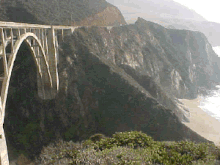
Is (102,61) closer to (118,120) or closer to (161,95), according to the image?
(118,120)

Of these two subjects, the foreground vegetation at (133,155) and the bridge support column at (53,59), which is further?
the bridge support column at (53,59)

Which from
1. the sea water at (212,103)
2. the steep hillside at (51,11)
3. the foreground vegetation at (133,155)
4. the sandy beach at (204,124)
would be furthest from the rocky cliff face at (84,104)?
the foreground vegetation at (133,155)

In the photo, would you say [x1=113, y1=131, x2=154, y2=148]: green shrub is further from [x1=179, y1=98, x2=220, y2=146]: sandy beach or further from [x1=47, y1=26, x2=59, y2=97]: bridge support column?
[x1=179, y1=98, x2=220, y2=146]: sandy beach

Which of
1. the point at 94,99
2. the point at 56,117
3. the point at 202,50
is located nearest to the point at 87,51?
the point at 94,99

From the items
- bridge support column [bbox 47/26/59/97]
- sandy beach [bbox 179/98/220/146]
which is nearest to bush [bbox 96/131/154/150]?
bridge support column [bbox 47/26/59/97]

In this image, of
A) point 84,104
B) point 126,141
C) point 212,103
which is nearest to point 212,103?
point 212,103

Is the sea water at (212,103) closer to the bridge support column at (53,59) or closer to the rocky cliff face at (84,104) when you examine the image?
the rocky cliff face at (84,104)
